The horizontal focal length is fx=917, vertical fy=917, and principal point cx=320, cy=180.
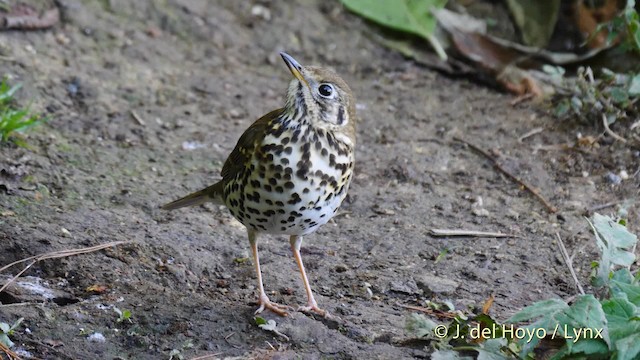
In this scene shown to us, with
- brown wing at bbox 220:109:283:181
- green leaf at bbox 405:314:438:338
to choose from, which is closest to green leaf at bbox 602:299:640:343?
green leaf at bbox 405:314:438:338

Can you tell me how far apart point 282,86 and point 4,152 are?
2.26 meters

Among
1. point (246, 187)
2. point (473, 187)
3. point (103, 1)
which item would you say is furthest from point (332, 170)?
point (103, 1)

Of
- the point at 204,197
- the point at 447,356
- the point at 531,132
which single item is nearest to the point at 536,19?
the point at 531,132

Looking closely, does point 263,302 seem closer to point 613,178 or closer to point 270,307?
point 270,307

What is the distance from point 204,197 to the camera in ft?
14.4

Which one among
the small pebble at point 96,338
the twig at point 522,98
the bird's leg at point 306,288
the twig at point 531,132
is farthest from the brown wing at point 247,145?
the twig at point 522,98

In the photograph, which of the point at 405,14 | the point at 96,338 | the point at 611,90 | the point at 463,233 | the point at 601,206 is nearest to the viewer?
the point at 96,338

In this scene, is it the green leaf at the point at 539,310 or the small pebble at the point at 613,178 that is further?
the small pebble at the point at 613,178

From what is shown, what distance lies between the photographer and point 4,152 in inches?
198

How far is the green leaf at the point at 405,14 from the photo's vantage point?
7196 mm

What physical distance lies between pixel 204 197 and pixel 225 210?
709 mm

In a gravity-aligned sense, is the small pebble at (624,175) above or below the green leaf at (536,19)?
below

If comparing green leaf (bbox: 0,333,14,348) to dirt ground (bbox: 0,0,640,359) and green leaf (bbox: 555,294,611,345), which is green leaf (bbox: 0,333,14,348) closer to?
dirt ground (bbox: 0,0,640,359)

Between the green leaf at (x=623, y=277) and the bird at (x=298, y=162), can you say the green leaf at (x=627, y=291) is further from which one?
the bird at (x=298, y=162)
